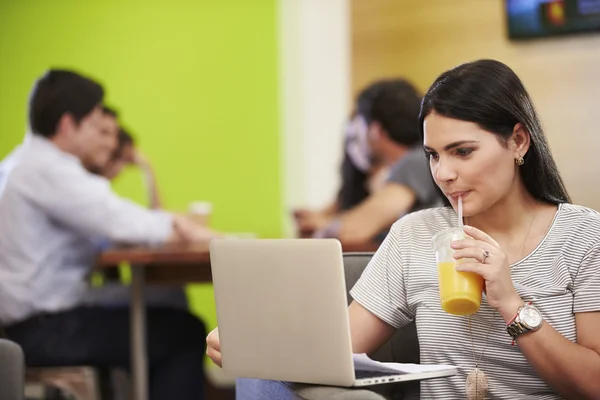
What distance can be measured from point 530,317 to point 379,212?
177 centimetres

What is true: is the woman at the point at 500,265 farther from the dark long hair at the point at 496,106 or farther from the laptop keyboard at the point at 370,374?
the laptop keyboard at the point at 370,374

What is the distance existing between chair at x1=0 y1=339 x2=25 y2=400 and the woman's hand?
0.92 m

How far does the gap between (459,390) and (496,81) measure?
1.91 ft

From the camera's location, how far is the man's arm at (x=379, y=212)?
3.22m

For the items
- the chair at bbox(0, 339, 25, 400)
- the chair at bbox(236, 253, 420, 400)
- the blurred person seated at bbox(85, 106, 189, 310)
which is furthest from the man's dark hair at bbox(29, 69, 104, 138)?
the chair at bbox(236, 253, 420, 400)

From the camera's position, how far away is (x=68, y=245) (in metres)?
3.02

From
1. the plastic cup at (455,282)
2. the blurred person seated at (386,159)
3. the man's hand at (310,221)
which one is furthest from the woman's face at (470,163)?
the man's hand at (310,221)

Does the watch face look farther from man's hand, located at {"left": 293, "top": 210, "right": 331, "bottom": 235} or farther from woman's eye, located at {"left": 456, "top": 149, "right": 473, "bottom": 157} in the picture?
man's hand, located at {"left": 293, "top": 210, "right": 331, "bottom": 235}

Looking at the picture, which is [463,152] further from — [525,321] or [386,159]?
[386,159]

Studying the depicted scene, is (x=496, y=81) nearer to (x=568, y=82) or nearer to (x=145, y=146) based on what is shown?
(x=568, y=82)

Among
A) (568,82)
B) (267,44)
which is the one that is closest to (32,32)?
(267,44)

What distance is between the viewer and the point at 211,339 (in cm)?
163

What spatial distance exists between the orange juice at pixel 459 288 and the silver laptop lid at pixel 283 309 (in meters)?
0.20

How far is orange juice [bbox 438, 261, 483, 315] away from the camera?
1455 millimetres
